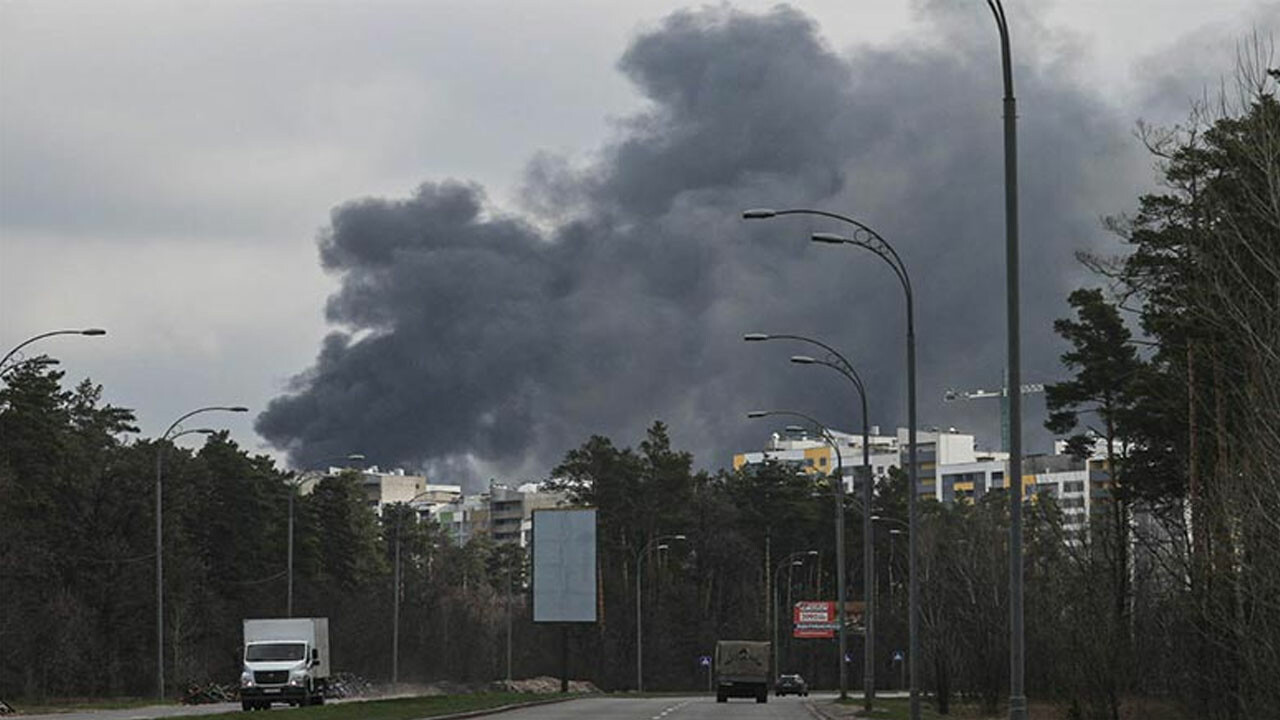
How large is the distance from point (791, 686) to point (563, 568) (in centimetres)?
3339

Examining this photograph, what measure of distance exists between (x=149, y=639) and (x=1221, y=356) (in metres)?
70.8

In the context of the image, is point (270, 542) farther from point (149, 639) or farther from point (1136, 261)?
point (1136, 261)

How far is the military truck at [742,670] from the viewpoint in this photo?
9475cm

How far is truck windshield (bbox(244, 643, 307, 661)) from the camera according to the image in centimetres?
7044

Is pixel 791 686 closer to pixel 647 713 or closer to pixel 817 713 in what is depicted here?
pixel 817 713

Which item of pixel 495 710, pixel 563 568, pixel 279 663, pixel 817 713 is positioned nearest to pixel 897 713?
pixel 817 713

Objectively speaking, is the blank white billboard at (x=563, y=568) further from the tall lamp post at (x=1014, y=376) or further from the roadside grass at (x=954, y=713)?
the tall lamp post at (x=1014, y=376)

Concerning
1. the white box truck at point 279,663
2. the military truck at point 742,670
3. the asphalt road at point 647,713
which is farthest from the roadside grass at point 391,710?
the military truck at point 742,670

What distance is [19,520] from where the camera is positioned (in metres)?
102

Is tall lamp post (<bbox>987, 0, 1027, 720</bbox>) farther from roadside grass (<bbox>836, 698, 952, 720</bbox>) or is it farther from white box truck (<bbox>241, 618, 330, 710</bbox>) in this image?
white box truck (<bbox>241, 618, 330, 710</bbox>)

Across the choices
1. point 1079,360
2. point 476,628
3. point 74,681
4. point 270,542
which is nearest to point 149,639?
point 74,681

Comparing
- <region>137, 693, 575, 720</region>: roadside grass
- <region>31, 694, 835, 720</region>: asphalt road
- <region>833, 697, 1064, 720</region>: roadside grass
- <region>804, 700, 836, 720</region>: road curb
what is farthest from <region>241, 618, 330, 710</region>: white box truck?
<region>833, 697, 1064, 720</region>: roadside grass

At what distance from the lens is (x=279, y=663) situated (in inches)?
2768

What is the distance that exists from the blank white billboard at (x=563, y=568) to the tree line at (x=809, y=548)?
9832 millimetres
